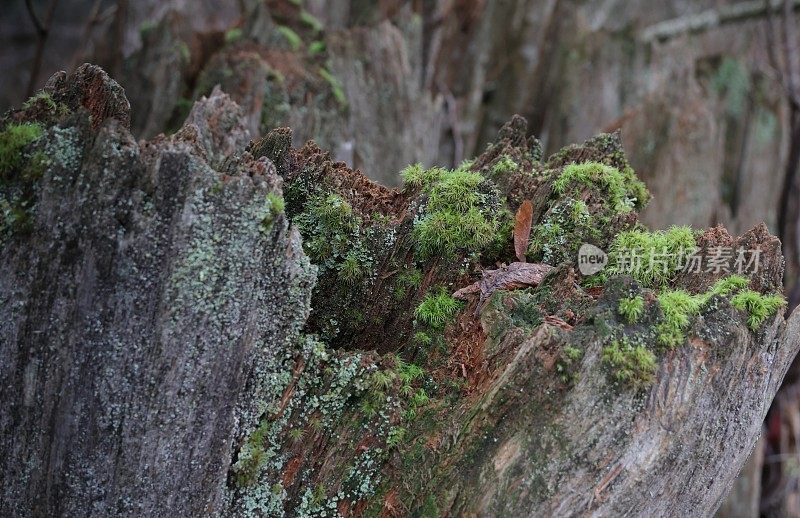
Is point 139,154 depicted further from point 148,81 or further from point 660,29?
point 660,29

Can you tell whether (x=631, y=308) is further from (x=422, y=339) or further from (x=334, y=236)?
(x=334, y=236)

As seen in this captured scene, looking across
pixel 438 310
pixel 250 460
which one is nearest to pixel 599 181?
pixel 438 310

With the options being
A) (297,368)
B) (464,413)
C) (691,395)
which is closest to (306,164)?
(297,368)

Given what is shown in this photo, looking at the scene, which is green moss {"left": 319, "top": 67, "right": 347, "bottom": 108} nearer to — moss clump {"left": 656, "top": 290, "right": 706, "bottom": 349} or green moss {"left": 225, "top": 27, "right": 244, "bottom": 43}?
green moss {"left": 225, "top": 27, "right": 244, "bottom": 43}

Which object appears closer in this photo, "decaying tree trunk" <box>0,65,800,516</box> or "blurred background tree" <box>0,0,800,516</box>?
"decaying tree trunk" <box>0,65,800,516</box>

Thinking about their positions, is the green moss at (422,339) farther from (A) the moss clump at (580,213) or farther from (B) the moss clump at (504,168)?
(B) the moss clump at (504,168)

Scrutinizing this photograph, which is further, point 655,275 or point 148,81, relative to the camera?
point 148,81

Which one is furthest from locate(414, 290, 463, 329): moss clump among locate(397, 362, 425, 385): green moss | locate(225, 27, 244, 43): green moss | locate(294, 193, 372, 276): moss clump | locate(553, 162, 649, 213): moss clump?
locate(225, 27, 244, 43): green moss
